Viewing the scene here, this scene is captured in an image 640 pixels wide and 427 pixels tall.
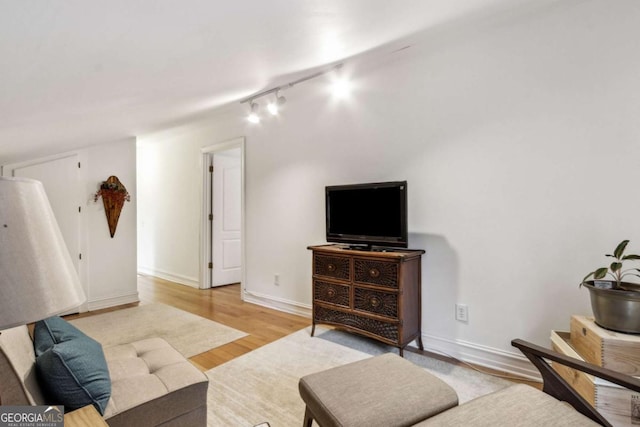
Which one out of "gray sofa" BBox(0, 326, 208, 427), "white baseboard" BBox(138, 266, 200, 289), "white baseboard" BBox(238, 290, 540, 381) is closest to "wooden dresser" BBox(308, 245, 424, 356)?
"white baseboard" BBox(238, 290, 540, 381)

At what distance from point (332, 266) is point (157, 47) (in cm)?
207

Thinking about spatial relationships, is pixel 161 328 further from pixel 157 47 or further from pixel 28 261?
pixel 28 261

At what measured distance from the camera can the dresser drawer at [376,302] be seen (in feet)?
8.25

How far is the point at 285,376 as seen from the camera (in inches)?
91.3

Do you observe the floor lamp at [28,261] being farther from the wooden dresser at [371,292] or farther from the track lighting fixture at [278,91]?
the track lighting fixture at [278,91]

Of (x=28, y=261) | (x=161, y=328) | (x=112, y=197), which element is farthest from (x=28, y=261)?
(x=112, y=197)

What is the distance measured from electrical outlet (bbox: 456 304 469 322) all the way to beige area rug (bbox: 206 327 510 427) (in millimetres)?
361

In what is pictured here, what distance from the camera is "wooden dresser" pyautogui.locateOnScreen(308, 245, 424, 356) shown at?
251 cm

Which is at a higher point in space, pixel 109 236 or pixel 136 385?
pixel 109 236

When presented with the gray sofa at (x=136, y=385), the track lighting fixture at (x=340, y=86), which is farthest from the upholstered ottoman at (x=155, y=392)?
the track lighting fixture at (x=340, y=86)

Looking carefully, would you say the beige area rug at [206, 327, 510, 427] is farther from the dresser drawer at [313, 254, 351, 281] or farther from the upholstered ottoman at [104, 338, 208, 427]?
the dresser drawer at [313, 254, 351, 281]

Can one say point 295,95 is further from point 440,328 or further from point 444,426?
point 444,426

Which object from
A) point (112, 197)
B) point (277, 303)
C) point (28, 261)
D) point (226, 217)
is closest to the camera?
point (28, 261)

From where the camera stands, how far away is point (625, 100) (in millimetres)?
1981
